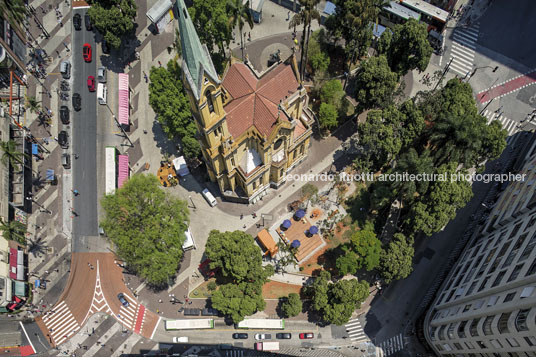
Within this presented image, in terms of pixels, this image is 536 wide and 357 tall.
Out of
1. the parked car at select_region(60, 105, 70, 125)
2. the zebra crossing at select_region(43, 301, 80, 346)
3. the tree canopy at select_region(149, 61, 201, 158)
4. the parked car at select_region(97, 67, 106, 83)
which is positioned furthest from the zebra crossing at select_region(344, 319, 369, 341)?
the parked car at select_region(97, 67, 106, 83)

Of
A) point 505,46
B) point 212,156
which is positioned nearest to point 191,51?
point 212,156

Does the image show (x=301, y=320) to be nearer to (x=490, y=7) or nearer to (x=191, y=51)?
(x=191, y=51)

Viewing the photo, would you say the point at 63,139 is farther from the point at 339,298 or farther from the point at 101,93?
the point at 339,298

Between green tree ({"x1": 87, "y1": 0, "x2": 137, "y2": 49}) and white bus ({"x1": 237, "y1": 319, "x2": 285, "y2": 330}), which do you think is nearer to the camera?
white bus ({"x1": 237, "y1": 319, "x2": 285, "y2": 330})

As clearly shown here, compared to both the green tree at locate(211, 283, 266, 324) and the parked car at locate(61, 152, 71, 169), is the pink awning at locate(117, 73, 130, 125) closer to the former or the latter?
the parked car at locate(61, 152, 71, 169)

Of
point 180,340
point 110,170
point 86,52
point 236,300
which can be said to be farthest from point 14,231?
point 236,300

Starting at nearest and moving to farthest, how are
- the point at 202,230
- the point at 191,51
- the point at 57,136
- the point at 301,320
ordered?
the point at 191,51 < the point at 301,320 < the point at 202,230 < the point at 57,136
